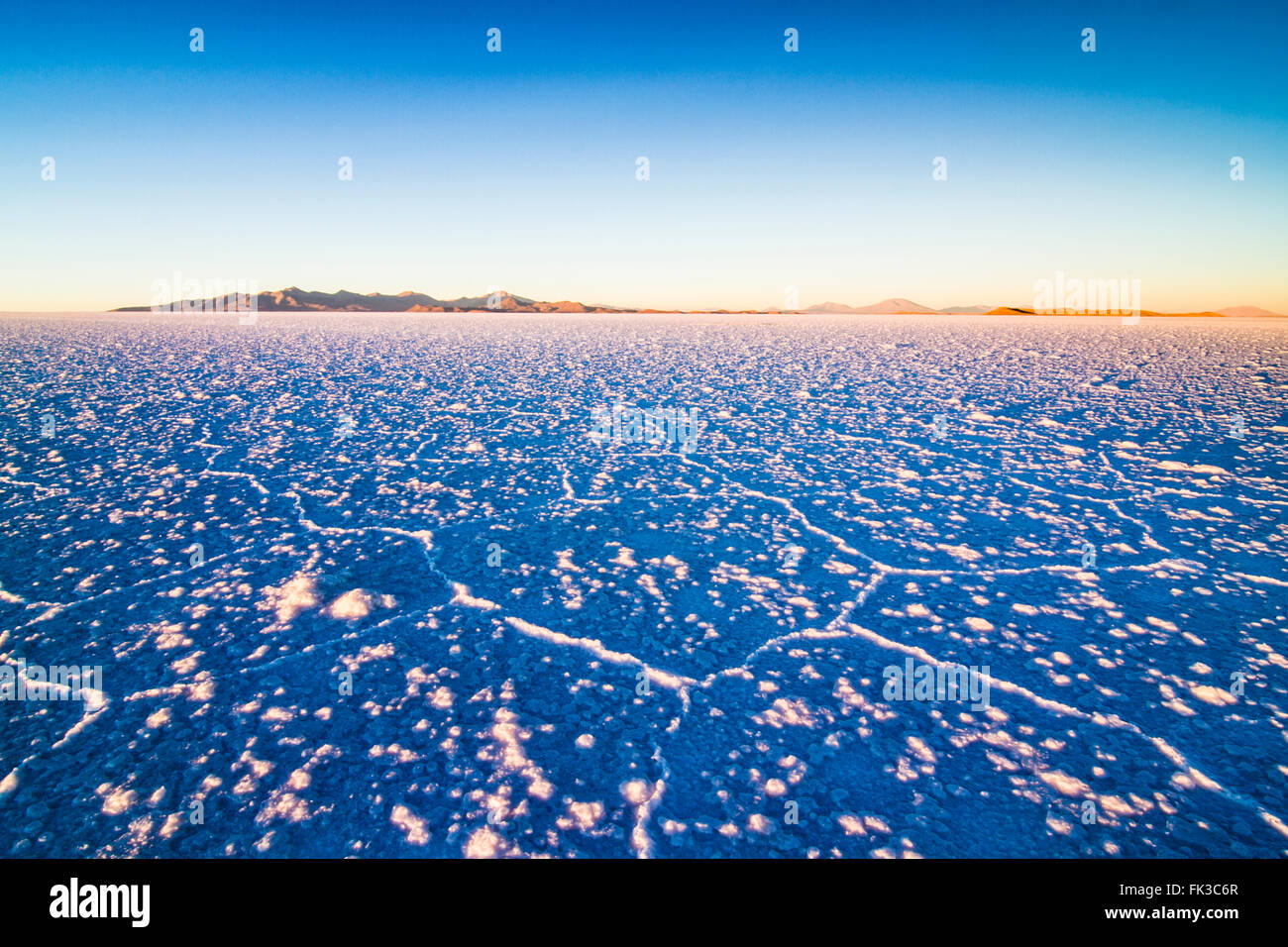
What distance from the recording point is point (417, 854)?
165cm

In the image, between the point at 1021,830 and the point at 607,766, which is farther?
the point at 607,766

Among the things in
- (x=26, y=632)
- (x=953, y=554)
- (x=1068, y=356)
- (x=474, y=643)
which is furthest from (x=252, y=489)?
(x=1068, y=356)

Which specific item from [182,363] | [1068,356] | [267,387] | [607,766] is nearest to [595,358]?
[267,387]

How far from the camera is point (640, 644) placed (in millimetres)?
2691

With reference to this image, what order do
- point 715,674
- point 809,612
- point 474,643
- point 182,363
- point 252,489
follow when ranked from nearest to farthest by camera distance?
point 715,674 < point 474,643 < point 809,612 < point 252,489 < point 182,363

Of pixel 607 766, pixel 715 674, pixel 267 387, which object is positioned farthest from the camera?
pixel 267 387

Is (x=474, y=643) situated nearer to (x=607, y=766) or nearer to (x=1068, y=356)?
(x=607, y=766)

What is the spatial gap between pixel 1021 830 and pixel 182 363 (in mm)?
18046

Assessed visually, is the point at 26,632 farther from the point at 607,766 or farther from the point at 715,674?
the point at 715,674

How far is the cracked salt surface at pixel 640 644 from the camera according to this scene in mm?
1774

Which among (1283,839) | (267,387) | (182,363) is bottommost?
(1283,839)

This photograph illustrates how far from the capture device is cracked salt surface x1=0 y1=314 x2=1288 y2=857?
5.82 ft

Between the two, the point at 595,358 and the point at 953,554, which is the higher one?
the point at 595,358
